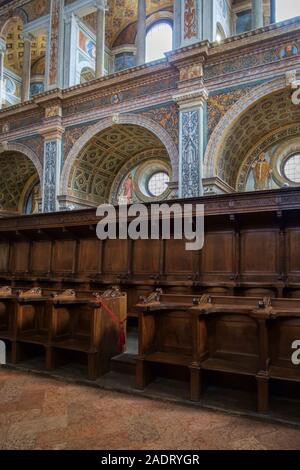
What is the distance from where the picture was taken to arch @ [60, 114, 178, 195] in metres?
8.48

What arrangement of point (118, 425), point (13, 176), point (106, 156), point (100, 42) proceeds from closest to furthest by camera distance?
point (118, 425)
point (100, 42)
point (106, 156)
point (13, 176)

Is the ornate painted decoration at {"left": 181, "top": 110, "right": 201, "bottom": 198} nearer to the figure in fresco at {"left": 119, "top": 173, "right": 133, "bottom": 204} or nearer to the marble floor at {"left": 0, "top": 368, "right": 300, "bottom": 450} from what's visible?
the figure in fresco at {"left": 119, "top": 173, "right": 133, "bottom": 204}

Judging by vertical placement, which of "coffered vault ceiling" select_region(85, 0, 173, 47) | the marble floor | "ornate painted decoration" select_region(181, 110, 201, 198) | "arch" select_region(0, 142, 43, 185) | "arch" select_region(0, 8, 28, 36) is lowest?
the marble floor

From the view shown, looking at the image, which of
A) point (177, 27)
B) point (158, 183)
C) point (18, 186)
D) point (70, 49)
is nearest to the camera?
point (177, 27)

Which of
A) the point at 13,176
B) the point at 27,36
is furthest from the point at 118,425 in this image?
the point at 27,36

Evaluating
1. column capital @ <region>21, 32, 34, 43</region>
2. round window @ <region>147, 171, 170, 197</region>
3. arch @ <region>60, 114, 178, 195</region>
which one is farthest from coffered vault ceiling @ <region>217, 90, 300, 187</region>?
column capital @ <region>21, 32, 34, 43</region>

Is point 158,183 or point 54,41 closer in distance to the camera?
point 54,41

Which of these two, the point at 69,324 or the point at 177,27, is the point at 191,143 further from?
the point at 69,324

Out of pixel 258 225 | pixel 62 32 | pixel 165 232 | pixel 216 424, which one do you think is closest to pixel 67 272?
pixel 165 232

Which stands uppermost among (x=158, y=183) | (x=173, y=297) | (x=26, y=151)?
(x=26, y=151)

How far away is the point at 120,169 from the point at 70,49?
4113mm

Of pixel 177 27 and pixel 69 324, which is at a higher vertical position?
pixel 177 27

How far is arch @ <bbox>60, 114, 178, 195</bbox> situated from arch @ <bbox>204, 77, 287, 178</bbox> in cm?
84

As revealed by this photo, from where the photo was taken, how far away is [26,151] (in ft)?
36.7
